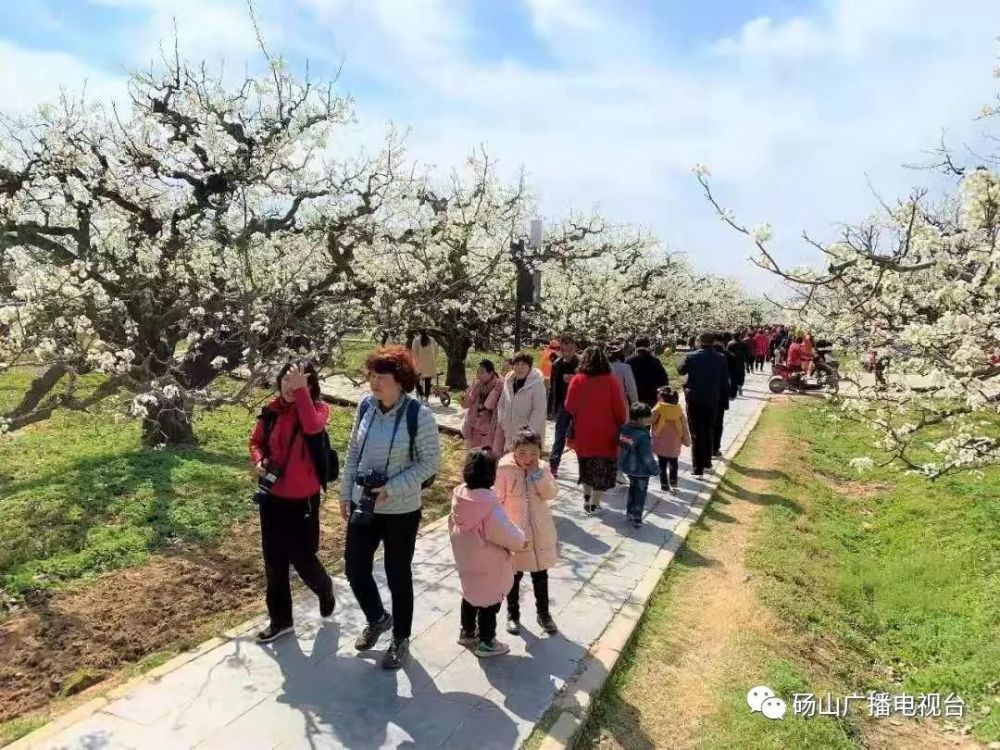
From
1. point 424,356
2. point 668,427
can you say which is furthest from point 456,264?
point 668,427

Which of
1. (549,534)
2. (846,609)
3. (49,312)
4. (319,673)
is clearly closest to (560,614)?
(549,534)

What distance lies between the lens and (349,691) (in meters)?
3.84

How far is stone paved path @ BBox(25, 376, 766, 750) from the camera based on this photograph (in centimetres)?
345

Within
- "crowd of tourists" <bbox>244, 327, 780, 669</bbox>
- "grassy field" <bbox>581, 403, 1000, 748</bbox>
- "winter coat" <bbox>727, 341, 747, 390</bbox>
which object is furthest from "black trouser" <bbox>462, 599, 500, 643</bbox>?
"winter coat" <bbox>727, 341, 747, 390</bbox>

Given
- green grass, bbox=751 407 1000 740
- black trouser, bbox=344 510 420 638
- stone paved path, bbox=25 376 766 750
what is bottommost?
green grass, bbox=751 407 1000 740

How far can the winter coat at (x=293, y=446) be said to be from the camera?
416 centimetres

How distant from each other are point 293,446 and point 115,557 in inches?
111

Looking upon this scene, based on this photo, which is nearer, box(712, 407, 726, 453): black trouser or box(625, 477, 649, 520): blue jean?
box(625, 477, 649, 520): blue jean

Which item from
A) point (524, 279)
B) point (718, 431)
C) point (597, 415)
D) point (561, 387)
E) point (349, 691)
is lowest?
point (349, 691)

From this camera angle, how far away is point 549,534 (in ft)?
15.1

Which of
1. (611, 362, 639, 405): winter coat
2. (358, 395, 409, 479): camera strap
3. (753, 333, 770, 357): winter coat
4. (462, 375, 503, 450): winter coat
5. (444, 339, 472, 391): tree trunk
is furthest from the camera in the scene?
(753, 333, 770, 357): winter coat

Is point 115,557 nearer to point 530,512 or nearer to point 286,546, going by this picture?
point 286,546

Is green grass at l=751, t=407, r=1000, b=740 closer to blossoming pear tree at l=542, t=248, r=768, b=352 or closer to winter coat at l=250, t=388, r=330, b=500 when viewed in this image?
winter coat at l=250, t=388, r=330, b=500

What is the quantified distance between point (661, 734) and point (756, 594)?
2.29 m
